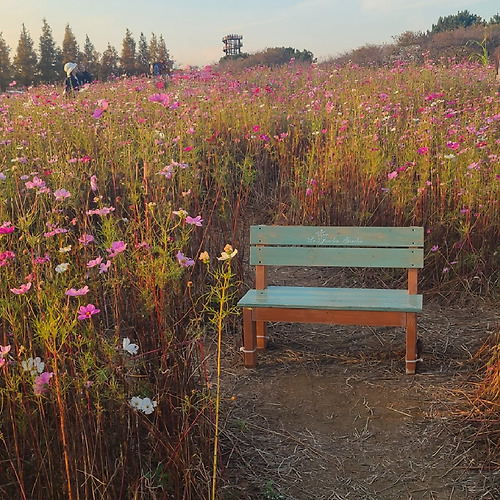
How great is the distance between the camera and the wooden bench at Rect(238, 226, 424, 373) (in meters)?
3.16

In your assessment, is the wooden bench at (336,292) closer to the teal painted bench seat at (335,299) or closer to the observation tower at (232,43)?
the teal painted bench seat at (335,299)

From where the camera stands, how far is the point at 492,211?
4.36m

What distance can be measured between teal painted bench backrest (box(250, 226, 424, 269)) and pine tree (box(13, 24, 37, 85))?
2962cm

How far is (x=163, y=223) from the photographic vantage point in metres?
3.19

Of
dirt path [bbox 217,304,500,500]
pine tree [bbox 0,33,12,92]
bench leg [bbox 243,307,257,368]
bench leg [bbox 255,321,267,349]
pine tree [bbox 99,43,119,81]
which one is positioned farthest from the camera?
pine tree [bbox 99,43,119,81]

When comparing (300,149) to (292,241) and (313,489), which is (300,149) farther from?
(313,489)

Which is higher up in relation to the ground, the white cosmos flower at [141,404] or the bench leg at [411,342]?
the white cosmos flower at [141,404]

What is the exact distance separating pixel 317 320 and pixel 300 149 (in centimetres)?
345

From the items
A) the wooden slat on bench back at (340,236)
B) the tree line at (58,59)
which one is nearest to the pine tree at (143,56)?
the tree line at (58,59)

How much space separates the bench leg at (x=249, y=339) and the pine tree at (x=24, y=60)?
29.9m

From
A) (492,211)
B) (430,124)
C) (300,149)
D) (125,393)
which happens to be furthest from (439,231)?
(125,393)

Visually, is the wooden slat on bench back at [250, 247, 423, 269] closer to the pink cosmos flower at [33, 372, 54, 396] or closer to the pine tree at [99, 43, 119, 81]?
the pink cosmos flower at [33, 372, 54, 396]

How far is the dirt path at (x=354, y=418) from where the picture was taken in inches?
91.4

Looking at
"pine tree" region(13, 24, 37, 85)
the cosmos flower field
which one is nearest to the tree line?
"pine tree" region(13, 24, 37, 85)
